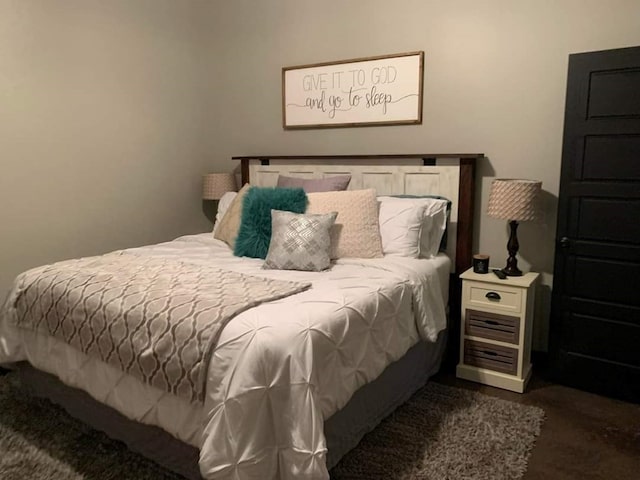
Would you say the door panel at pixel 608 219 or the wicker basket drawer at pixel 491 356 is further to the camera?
the wicker basket drawer at pixel 491 356

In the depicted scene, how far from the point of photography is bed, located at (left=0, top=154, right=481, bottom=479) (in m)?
1.48

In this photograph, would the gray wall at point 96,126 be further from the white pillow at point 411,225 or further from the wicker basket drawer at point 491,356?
the wicker basket drawer at point 491,356

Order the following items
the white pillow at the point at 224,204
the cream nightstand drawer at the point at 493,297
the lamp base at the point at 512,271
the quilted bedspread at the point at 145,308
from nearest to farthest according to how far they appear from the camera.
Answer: the quilted bedspread at the point at 145,308 → the cream nightstand drawer at the point at 493,297 → the lamp base at the point at 512,271 → the white pillow at the point at 224,204

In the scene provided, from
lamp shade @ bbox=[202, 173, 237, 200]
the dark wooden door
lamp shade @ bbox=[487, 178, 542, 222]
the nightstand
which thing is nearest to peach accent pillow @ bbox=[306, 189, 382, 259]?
the nightstand

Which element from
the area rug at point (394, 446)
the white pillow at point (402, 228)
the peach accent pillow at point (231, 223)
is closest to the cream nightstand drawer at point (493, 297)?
the white pillow at point (402, 228)

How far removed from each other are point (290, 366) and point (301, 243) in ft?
3.24

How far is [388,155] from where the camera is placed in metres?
3.17

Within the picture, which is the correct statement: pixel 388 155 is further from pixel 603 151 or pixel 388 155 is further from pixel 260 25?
pixel 260 25

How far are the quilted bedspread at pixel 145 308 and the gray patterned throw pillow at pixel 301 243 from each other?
12.7 inches

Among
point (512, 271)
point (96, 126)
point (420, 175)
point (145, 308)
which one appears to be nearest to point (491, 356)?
point (512, 271)

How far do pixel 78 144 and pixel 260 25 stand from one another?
1.63 m

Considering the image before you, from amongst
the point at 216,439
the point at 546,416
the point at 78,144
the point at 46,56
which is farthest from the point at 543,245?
the point at 46,56

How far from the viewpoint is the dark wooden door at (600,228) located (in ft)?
7.56

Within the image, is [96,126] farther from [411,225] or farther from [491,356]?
[491,356]
